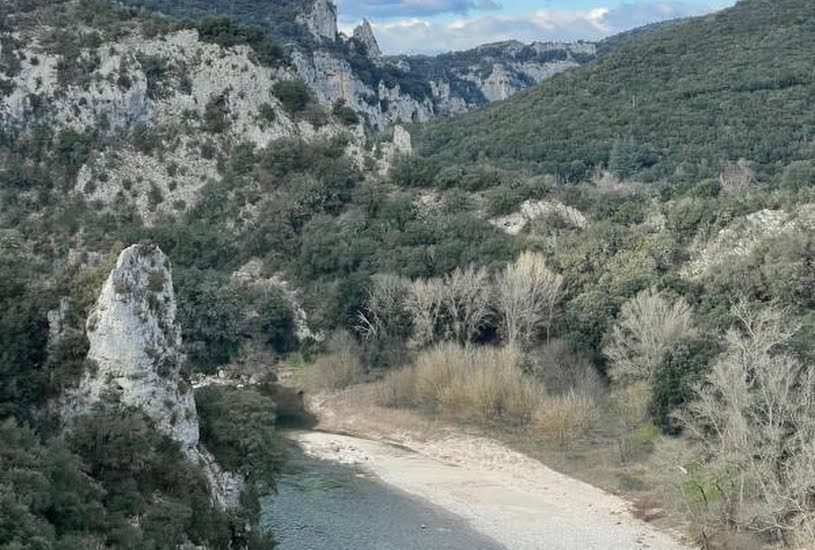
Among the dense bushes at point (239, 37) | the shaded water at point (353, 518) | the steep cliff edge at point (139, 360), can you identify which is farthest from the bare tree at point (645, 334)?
the dense bushes at point (239, 37)

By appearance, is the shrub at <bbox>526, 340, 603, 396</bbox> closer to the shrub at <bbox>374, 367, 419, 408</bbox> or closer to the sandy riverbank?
the sandy riverbank

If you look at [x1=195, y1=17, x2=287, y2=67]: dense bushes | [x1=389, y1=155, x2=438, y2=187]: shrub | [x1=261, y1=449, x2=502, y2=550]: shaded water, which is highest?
[x1=195, y1=17, x2=287, y2=67]: dense bushes

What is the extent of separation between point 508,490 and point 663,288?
15852 millimetres

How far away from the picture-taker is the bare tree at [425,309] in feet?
168

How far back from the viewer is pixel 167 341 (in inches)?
951

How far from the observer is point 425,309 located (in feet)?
168

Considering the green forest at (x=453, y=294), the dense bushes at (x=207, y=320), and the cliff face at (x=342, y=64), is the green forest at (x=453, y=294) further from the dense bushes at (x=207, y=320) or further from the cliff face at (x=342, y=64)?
the cliff face at (x=342, y=64)

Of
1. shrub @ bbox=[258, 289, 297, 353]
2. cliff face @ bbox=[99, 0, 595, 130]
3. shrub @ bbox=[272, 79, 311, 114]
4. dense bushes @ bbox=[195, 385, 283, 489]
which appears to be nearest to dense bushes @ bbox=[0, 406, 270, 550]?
dense bushes @ bbox=[195, 385, 283, 489]

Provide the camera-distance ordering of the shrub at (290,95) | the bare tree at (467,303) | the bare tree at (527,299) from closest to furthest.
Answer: the bare tree at (527,299) < the bare tree at (467,303) < the shrub at (290,95)

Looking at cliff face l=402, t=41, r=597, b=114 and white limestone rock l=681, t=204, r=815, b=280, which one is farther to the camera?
cliff face l=402, t=41, r=597, b=114

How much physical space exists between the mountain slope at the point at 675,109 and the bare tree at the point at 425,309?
3168cm

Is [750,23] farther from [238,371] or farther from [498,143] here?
[238,371]

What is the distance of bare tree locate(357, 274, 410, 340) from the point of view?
53.0m

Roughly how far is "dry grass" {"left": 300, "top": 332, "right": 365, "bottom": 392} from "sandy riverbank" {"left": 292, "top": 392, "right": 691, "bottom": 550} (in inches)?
99.3
